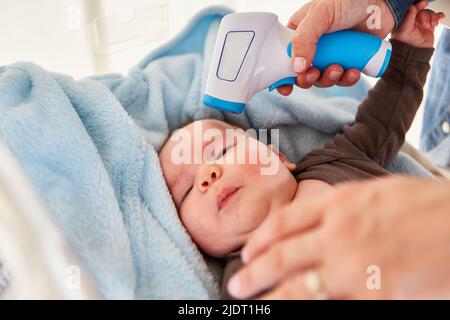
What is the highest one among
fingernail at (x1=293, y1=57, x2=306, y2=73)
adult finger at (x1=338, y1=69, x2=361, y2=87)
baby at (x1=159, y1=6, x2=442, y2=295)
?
fingernail at (x1=293, y1=57, x2=306, y2=73)

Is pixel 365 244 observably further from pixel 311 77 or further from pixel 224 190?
pixel 311 77

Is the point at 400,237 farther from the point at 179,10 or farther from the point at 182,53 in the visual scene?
the point at 179,10

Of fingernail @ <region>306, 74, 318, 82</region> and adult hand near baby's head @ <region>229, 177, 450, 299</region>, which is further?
fingernail @ <region>306, 74, 318, 82</region>

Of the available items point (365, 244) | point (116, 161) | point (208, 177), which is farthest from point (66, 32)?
point (365, 244)

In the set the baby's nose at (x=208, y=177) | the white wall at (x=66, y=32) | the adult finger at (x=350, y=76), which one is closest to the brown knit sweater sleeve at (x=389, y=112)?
the adult finger at (x=350, y=76)

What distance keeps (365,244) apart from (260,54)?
1.59 feet

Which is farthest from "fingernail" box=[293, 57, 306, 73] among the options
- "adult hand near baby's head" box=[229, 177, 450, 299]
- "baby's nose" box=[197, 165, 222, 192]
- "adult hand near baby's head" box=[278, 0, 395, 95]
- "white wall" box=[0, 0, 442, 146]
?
"white wall" box=[0, 0, 442, 146]

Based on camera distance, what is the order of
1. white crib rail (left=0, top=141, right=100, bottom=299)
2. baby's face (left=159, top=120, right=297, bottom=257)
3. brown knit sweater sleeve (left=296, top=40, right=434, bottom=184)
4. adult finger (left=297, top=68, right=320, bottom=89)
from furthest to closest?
brown knit sweater sleeve (left=296, top=40, right=434, bottom=184) → adult finger (left=297, top=68, right=320, bottom=89) → baby's face (left=159, top=120, right=297, bottom=257) → white crib rail (left=0, top=141, right=100, bottom=299)

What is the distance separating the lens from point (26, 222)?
587 mm

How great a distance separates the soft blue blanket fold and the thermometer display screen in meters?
0.18

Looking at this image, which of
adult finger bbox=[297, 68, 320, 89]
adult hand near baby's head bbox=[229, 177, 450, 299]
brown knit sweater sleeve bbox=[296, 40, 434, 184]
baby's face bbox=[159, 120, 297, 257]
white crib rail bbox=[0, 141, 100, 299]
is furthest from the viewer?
brown knit sweater sleeve bbox=[296, 40, 434, 184]

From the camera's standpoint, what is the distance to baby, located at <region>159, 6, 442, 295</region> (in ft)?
2.35

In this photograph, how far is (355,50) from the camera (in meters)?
0.79

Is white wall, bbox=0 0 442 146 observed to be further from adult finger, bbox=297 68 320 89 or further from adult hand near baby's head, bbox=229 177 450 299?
adult hand near baby's head, bbox=229 177 450 299
